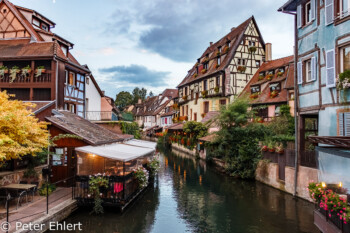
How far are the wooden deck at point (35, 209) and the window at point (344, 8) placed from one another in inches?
516

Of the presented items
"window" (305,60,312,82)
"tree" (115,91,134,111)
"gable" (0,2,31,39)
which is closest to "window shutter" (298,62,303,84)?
"window" (305,60,312,82)

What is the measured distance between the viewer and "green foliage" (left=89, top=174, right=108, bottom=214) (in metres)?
10.1

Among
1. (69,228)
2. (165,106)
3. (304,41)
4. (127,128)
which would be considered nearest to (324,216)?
(69,228)

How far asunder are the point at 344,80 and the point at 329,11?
10.6ft

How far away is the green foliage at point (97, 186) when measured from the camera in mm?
10091

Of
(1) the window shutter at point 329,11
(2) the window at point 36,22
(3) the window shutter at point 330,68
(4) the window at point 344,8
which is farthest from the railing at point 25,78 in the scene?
(4) the window at point 344,8

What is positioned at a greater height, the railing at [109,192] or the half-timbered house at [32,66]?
the half-timbered house at [32,66]

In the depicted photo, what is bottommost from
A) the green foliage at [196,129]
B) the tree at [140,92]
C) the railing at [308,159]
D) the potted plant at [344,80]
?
the railing at [308,159]

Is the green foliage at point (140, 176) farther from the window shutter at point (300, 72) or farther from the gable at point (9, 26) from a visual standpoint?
the gable at point (9, 26)

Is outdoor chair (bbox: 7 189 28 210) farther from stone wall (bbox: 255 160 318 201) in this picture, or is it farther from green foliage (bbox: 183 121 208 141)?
green foliage (bbox: 183 121 208 141)

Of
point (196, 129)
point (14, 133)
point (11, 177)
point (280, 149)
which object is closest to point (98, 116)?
point (196, 129)

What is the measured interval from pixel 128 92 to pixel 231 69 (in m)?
68.6

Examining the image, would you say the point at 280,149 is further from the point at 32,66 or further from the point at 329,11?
the point at 32,66

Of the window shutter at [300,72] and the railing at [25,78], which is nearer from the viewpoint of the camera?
the window shutter at [300,72]
